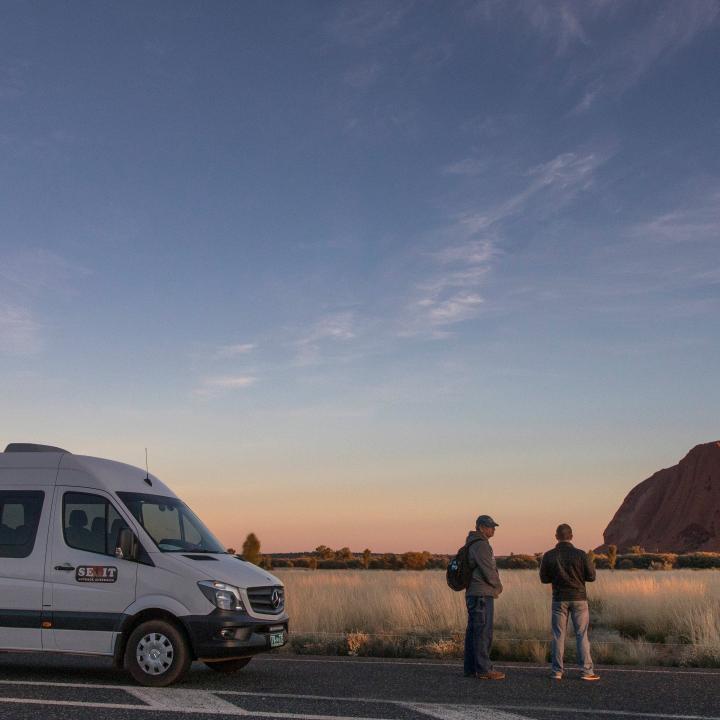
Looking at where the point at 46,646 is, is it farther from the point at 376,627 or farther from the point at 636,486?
the point at 636,486

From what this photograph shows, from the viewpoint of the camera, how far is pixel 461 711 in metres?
8.77

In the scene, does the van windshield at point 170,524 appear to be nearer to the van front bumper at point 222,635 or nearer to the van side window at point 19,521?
the van front bumper at point 222,635

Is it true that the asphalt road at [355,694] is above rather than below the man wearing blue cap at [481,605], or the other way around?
below

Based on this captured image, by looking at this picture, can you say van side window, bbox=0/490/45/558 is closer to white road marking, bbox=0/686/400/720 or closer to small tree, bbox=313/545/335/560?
white road marking, bbox=0/686/400/720

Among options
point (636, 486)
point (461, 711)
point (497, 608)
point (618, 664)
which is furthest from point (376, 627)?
point (636, 486)

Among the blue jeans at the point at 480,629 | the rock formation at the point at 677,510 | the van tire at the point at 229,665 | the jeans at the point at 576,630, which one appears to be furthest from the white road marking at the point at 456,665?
the rock formation at the point at 677,510

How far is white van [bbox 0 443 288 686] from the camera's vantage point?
398 inches

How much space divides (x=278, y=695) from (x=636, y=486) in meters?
102

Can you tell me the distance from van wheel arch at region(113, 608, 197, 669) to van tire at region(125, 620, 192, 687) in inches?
1.6

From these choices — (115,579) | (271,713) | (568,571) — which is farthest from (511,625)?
(271,713)

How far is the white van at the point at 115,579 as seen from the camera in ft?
33.2

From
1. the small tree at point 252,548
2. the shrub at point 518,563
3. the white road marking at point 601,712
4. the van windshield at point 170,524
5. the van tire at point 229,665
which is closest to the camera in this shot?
the white road marking at point 601,712

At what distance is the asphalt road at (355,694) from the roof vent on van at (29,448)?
103 inches

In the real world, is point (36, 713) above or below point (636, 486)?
below
